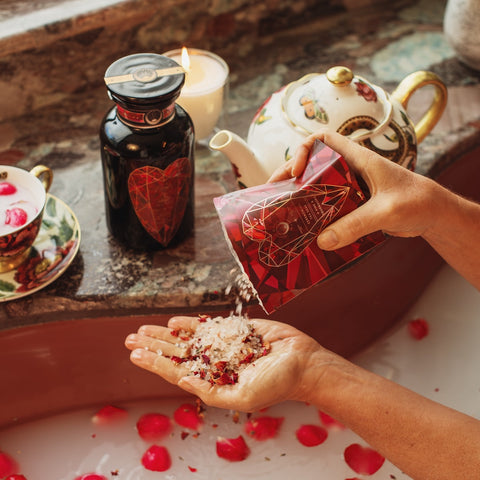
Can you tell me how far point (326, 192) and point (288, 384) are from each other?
292 mm

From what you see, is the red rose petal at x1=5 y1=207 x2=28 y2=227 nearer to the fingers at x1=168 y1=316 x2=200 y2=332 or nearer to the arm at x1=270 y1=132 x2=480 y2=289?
the fingers at x1=168 y1=316 x2=200 y2=332

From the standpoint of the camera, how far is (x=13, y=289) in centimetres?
98

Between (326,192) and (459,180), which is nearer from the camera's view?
(326,192)

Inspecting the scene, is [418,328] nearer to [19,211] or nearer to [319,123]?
[319,123]

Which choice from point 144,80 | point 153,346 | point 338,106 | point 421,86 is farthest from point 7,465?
point 421,86

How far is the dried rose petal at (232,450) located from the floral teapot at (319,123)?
0.47m

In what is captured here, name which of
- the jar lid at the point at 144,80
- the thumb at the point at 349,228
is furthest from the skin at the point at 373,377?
the jar lid at the point at 144,80

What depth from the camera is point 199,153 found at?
52.1 inches

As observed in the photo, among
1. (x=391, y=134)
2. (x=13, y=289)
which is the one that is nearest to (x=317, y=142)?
(x=391, y=134)

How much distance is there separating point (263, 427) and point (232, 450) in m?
0.08

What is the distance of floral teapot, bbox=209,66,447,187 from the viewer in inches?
37.7

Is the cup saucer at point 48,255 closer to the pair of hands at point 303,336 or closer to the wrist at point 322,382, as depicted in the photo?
the pair of hands at point 303,336

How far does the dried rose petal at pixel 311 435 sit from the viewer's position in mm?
1099

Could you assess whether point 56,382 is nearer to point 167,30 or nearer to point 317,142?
point 317,142
